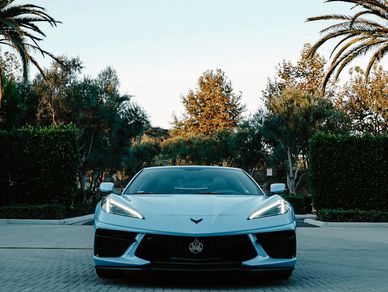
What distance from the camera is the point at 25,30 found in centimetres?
2383

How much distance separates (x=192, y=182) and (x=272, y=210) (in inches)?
57.8

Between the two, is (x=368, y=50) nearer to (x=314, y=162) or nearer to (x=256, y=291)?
(x=314, y=162)

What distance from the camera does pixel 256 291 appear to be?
565 centimetres

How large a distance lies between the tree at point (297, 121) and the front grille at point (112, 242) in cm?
3389

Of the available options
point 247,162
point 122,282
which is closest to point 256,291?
point 122,282

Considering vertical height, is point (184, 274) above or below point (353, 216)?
above

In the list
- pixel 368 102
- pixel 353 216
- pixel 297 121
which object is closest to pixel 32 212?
pixel 353 216

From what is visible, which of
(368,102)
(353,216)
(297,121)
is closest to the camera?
(353,216)

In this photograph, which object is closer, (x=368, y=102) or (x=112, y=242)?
(x=112, y=242)

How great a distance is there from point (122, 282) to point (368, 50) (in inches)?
772

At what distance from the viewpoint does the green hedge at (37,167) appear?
68.5ft

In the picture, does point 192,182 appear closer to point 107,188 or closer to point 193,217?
point 107,188

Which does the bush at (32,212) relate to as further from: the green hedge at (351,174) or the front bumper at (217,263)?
the front bumper at (217,263)

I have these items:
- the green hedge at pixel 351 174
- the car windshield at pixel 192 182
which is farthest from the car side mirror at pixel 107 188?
the green hedge at pixel 351 174
